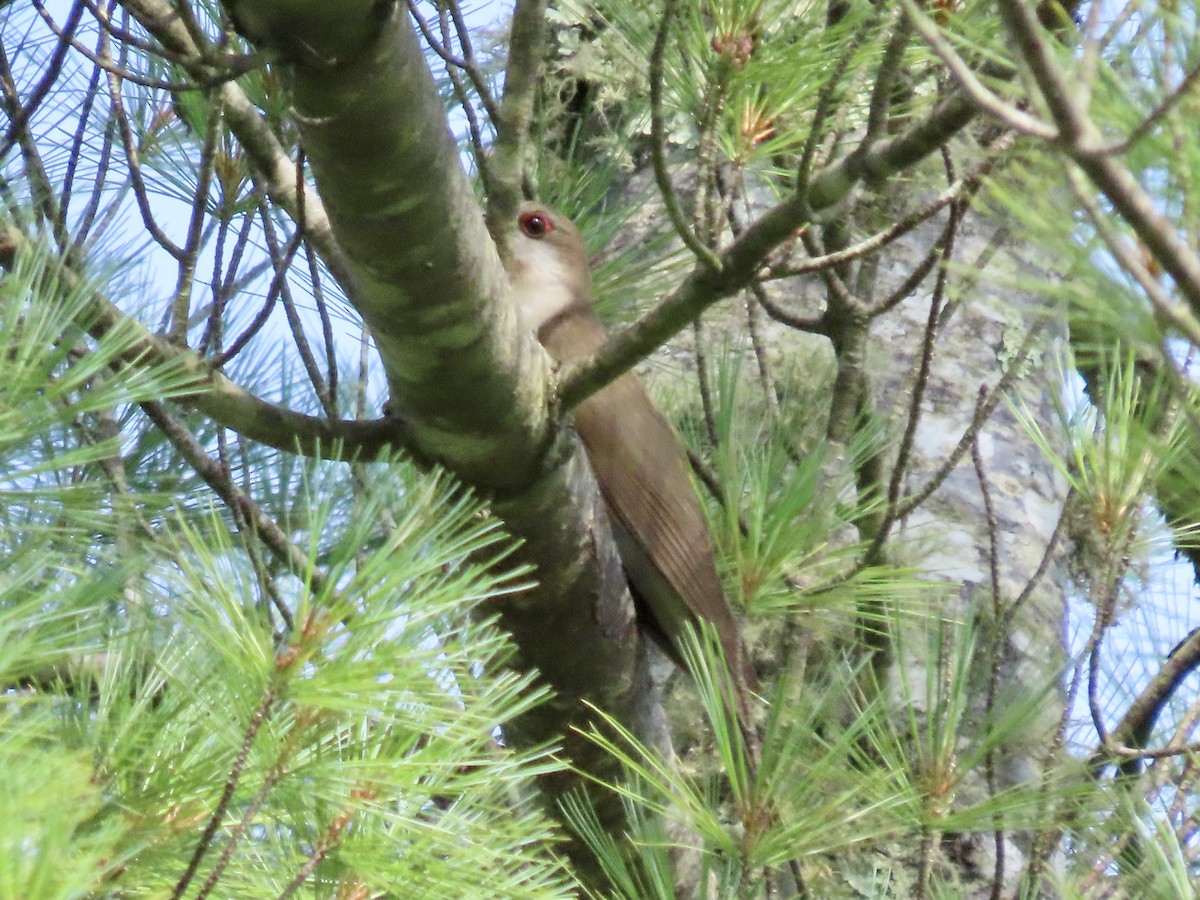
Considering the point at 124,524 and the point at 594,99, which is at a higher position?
the point at 594,99

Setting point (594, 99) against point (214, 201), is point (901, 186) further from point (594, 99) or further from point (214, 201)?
point (214, 201)

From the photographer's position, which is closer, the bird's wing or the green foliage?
the green foliage

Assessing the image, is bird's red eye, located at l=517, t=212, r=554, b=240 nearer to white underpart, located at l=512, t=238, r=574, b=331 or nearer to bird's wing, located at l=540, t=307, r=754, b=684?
white underpart, located at l=512, t=238, r=574, b=331

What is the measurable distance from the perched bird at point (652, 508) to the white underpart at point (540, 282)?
80 millimetres

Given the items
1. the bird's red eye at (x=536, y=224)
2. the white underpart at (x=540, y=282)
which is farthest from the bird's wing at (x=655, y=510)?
the bird's red eye at (x=536, y=224)

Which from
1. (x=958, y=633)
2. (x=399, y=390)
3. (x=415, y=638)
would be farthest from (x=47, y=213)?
(x=958, y=633)

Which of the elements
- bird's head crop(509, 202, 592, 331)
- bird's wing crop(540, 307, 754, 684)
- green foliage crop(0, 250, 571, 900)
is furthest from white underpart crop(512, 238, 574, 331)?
green foliage crop(0, 250, 571, 900)

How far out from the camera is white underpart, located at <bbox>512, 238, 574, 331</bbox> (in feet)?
8.49

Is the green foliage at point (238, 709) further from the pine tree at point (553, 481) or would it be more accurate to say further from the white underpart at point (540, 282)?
the white underpart at point (540, 282)

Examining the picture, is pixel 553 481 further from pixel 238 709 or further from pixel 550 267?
pixel 550 267

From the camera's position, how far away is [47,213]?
1.91 meters

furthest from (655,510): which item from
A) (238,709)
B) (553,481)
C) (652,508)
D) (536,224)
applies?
(238,709)

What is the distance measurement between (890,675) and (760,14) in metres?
1.21

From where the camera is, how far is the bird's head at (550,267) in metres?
2.59
